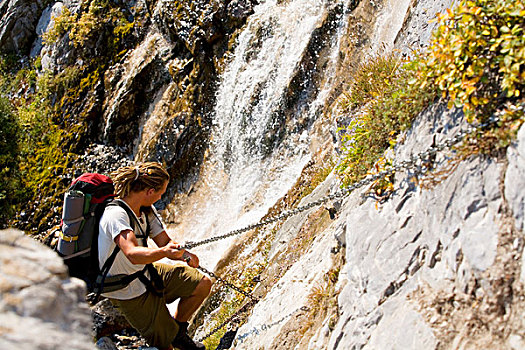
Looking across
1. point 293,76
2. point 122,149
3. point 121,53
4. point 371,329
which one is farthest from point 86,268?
point 121,53

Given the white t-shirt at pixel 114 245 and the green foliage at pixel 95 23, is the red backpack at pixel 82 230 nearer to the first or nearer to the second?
the white t-shirt at pixel 114 245

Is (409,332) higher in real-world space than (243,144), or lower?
higher

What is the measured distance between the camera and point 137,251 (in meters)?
4.05

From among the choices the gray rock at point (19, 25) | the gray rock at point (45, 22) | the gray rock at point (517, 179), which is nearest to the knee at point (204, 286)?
the gray rock at point (517, 179)

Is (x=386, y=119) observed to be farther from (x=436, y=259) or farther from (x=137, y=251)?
(x=137, y=251)

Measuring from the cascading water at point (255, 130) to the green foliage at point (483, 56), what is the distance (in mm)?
6659

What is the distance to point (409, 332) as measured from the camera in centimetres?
310

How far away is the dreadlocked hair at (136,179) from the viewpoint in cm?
454

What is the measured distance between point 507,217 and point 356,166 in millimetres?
2132

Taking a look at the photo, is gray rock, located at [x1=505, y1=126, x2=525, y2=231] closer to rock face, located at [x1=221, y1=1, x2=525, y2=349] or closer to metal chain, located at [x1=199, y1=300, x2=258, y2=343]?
rock face, located at [x1=221, y1=1, x2=525, y2=349]

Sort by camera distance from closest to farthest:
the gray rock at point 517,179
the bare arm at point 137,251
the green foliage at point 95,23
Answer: the gray rock at point 517,179, the bare arm at point 137,251, the green foliage at point 95,23

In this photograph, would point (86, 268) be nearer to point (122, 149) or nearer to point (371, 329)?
point (371, 329)

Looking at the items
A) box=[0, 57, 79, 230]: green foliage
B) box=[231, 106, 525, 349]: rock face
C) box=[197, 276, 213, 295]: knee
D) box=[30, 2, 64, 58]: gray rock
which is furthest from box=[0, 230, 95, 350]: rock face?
box=[30, 2, 64, 58]: gray rock

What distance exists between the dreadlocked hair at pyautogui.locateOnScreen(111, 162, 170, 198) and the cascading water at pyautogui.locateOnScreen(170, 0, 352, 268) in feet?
17.9
